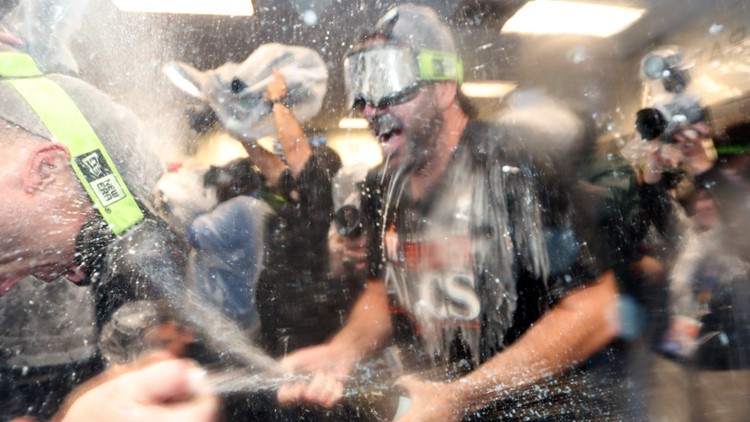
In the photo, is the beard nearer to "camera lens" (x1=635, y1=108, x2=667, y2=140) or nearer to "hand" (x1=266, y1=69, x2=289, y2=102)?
"hand" (x1=266, y1=69, x2=289, y2=102)

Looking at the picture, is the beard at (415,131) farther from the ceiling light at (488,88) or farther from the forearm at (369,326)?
the forearm at (369,326)

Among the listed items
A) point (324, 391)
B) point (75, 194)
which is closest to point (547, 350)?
point (324, 391)

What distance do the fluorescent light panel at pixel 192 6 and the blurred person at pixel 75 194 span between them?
20.5 inches

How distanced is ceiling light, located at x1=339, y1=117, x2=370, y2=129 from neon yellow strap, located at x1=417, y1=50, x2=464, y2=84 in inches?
12.5

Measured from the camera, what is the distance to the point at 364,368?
6.04 ft

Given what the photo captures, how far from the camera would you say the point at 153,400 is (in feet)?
3.17

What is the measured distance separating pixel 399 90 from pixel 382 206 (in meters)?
0.54

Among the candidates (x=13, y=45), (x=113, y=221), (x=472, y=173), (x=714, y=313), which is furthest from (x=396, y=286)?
(x=13, y=45)

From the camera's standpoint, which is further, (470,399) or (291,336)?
(291,336)

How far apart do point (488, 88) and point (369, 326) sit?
1.22 m

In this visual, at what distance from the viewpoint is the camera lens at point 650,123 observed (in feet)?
5.34

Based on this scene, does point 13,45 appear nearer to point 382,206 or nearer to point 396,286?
point 382,206

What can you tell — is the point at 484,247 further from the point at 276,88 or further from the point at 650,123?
the point at 276,88

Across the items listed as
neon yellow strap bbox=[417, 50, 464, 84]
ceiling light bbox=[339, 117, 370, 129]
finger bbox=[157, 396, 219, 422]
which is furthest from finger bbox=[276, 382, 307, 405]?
neon yellow strap bbox=[417, 50, 464, 84]
